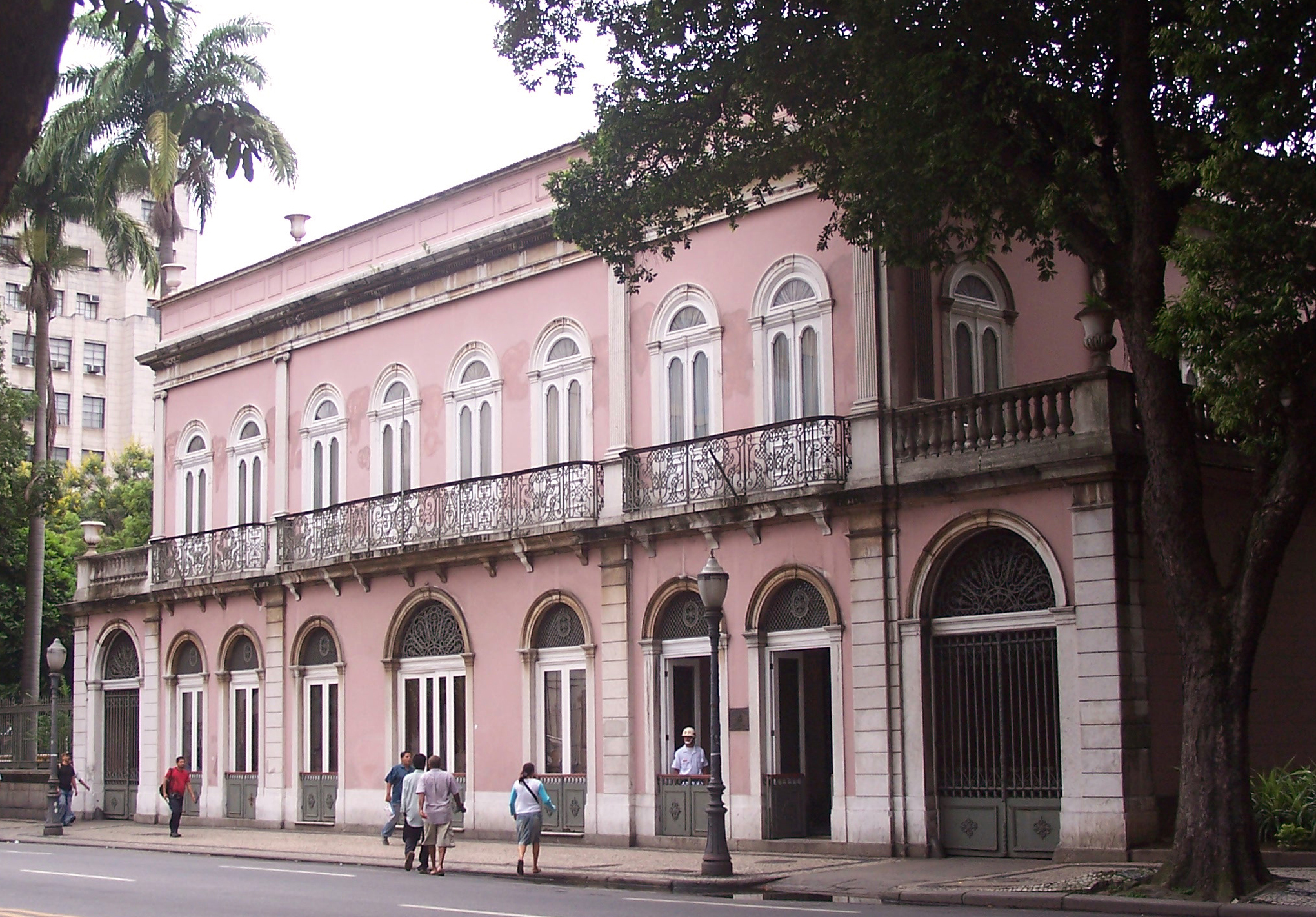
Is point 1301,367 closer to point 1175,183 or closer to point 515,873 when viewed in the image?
point 1175,183

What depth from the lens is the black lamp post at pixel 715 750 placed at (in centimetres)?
1791

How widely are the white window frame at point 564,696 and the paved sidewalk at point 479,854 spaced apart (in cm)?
130

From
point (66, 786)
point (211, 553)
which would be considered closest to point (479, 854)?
point (211, 553)

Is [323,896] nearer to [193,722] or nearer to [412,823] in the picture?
[412,823]

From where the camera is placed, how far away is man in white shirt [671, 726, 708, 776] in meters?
22.5

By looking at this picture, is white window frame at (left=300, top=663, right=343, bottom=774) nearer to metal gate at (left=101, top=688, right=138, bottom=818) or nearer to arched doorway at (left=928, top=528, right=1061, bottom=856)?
metal gate at (left=101, top=688, right=138, bottom=818)

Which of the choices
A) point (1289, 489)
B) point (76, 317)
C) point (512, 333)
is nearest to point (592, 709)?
point (512, 333)

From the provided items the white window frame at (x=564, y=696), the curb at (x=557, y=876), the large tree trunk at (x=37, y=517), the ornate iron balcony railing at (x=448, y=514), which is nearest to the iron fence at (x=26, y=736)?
the large tree trunk at (x=37, y=517)

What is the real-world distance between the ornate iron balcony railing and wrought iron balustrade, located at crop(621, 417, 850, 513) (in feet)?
3.18

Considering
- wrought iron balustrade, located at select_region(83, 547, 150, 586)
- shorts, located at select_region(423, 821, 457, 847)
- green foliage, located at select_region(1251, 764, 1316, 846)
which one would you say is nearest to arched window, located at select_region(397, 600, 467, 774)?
shorts, located at select_region(423, 821, 457, 847)

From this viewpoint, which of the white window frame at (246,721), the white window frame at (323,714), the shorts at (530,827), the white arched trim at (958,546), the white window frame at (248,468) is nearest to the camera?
the white arched trim at (958,546)

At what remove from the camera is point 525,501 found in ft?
83.1

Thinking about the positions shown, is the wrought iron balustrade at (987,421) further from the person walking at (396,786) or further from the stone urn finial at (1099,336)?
the person walking at (396,786)

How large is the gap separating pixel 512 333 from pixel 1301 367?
14718mm
